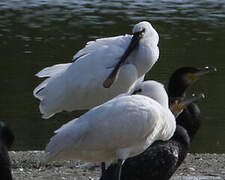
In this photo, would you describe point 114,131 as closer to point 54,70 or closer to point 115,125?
point 115,125

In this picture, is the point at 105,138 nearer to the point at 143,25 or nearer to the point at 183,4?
the point at 143,25

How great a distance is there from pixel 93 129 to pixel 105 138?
134 millimetres

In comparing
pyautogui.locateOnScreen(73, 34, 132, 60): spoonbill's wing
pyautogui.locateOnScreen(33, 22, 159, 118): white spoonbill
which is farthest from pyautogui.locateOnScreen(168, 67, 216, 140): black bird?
pyautogui.locateOnScreen(73, 34, 132, 60): spoonbill's wing

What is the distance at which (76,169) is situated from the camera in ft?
30.7

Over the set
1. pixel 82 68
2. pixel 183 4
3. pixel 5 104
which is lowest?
pixel 183 4

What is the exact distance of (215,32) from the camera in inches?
851

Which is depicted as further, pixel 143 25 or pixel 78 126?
pixel 143 25

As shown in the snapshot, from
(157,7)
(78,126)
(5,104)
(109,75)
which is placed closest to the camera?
(78,126)

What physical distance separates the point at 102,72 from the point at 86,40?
437 inches

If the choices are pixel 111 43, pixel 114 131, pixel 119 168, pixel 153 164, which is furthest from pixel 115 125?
pixel 111 43

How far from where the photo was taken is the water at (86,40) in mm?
13133

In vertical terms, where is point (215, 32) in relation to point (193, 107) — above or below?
below

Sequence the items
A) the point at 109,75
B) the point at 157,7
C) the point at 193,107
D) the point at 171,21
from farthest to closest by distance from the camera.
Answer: the point at 157,7 < the point at 171,21 < the point at 193,107 < the point at 109,75

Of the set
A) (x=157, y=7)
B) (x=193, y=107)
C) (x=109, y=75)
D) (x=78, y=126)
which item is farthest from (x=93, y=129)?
(x=157, y=7)
